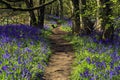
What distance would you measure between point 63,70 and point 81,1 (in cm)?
899

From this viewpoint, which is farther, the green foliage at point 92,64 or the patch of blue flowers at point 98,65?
the green foliage at point 92,64

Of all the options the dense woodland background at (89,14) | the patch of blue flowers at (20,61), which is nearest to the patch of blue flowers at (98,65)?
the patch of blue flowers at (20,61)

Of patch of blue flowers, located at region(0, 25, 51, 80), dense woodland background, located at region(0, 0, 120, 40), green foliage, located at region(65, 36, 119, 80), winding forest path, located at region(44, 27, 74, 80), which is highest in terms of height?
dense woodland background, located at region(0, 0, 120, 40)

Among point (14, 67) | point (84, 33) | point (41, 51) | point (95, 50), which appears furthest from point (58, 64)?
point (84, 33)

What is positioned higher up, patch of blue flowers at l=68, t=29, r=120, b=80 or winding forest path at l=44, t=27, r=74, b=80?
patch of blue flowers at l=68, t=29, r=120, b=80

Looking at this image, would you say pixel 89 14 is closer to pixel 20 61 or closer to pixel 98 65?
pixel 98 65

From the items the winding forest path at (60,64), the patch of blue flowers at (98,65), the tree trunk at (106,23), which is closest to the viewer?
the patch of blue flowers at (98,65)

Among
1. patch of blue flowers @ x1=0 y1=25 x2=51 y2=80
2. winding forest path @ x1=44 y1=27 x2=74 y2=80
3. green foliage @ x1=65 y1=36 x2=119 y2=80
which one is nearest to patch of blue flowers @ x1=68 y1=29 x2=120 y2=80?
green foliage @ x1=65 y1=36 x2=119 y2=80

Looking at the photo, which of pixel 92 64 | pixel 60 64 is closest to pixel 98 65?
pixel 92 64

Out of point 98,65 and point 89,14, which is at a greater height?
point 89,14

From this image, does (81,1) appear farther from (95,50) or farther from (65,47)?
(95,50)

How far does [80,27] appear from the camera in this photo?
20312 mm

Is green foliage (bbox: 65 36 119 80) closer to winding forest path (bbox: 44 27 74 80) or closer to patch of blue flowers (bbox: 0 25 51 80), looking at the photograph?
winding forest path (bbox: 44 27 74 80)

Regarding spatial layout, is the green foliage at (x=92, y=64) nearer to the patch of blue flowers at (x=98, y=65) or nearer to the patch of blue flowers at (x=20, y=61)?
the patch of blue flowers at (x=98, y=65)
